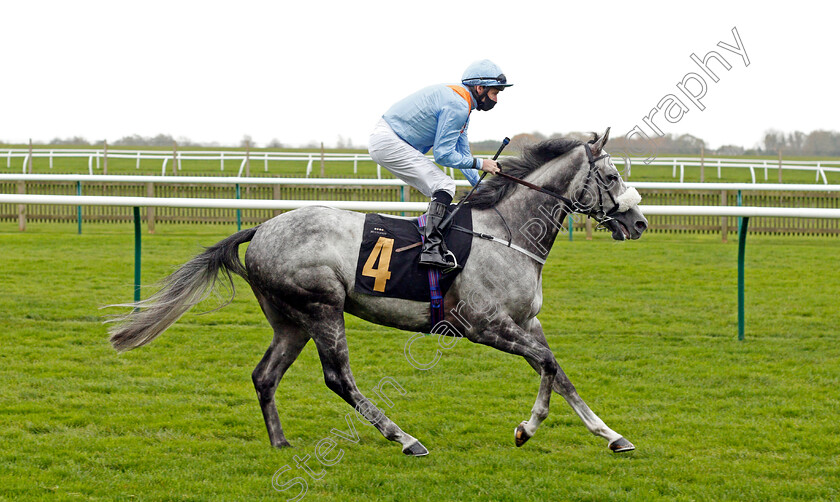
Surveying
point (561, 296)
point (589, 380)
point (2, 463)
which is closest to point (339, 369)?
point (2, 463)

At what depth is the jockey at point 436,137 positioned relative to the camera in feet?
13.6

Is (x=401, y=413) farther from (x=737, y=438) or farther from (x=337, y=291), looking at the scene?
(x=737, y=438)

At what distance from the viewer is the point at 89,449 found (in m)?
4.05

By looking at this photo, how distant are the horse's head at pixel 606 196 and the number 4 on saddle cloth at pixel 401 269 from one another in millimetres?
649

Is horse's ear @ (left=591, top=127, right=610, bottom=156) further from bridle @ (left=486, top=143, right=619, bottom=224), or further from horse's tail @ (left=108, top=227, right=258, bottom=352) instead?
horse's tail @ (left=108, top=227, right=258, bottom=352)

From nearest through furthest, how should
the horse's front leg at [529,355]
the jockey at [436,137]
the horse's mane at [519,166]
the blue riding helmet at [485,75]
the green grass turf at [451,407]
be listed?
the green grass turf at [451,407], the horse's front leg at [529,355], the jockey at [436,137], the blue riding helmet at [485,75], the horse's mane at [519,166]

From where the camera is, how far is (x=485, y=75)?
14.0 ft

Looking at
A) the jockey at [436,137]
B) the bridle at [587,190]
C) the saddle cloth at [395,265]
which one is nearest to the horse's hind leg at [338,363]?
the saddle cloth at [395,265]

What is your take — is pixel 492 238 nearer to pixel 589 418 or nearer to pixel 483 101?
pixel 483 101

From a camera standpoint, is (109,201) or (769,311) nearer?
(109,201)

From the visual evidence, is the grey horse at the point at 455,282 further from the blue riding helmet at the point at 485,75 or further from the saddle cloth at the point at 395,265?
the blue riding helmet at the point at 485,75

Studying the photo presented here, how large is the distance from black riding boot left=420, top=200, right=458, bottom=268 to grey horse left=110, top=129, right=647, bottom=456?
0.12 meters

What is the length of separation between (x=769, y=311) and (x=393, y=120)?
16.5 feet

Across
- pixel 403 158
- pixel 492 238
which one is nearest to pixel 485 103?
pixel 403 158
